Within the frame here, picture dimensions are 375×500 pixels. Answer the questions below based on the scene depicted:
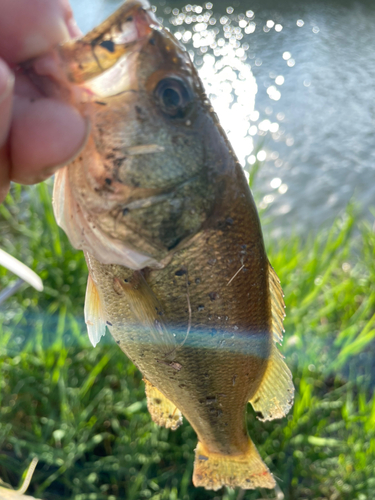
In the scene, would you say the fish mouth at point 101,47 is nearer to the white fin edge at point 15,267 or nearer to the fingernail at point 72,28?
the fingernail at point 72,28

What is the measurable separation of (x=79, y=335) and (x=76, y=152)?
1.85 m

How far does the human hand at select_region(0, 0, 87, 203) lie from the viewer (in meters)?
1.03

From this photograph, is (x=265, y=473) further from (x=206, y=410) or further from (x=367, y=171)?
(x=367, y=171)

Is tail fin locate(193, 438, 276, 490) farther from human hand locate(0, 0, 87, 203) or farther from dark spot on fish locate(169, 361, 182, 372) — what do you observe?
human hand locate(0, 0, 87, 203)

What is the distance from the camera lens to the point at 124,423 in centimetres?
274

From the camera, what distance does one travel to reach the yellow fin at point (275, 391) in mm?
1609

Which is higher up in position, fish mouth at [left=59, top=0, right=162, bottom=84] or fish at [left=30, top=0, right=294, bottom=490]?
fish mouth at [left=59, top=0, right=162, bottom=84]

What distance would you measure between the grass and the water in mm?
2611

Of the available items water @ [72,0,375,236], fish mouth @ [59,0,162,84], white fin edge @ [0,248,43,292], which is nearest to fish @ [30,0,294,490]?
fish mouth @ [59,0,162,84]

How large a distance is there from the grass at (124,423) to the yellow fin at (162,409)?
71 centimetres

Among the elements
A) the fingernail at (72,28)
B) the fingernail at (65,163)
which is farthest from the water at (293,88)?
the fingernail at (65,163)

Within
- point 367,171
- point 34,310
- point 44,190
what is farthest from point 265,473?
point 367,171

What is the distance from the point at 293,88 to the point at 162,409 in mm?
8879

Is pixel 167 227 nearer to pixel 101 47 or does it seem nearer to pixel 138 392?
pixel 101 47
